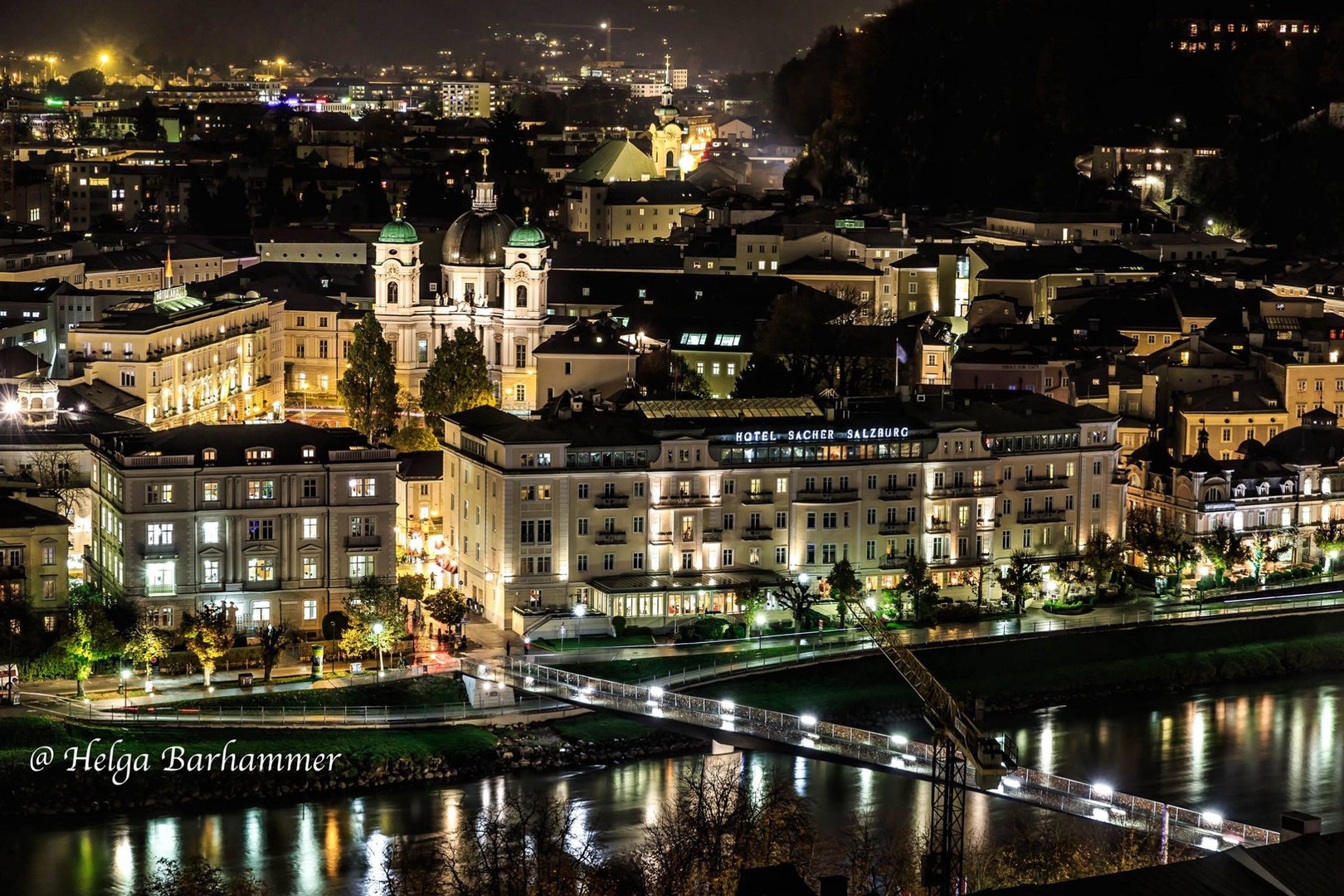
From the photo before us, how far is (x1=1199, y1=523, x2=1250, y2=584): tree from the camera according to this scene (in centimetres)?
2698

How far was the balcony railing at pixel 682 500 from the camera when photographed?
80.2ft

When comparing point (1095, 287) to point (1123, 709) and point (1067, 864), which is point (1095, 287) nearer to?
point (1123, 709)

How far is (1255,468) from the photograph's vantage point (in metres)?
28.2

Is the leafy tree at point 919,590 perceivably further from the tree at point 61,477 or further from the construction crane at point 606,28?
the construction crane at point 606,28

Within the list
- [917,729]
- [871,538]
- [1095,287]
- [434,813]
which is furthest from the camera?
[1095,287]

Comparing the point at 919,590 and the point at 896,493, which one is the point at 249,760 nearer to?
the point at 919,590

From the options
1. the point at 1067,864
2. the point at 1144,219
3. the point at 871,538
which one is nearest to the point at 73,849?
the point at 1067,864

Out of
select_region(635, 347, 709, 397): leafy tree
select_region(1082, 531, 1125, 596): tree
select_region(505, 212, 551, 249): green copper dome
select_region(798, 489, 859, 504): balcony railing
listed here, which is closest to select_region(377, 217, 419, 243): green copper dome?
select_region(505, 212, 551, 249): green copper dome

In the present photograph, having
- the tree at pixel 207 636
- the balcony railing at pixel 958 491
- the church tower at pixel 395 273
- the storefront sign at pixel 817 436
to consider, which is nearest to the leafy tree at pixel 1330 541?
the balcony railing at pixel 958 491

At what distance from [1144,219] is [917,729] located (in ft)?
75.4

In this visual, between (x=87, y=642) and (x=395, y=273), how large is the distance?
533 inches

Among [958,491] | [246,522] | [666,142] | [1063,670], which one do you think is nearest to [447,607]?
[246,522]

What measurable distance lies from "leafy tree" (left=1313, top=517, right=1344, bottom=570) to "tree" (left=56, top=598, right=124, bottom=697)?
12.7 meters

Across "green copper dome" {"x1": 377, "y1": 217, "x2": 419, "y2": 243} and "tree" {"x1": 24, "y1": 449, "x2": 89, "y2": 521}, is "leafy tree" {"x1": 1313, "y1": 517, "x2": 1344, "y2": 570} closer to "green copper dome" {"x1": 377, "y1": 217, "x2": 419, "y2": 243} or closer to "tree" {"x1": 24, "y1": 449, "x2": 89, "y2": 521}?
"tree" {"x1": 24, "y1": 449, "x2": 89, "y2": 521}
